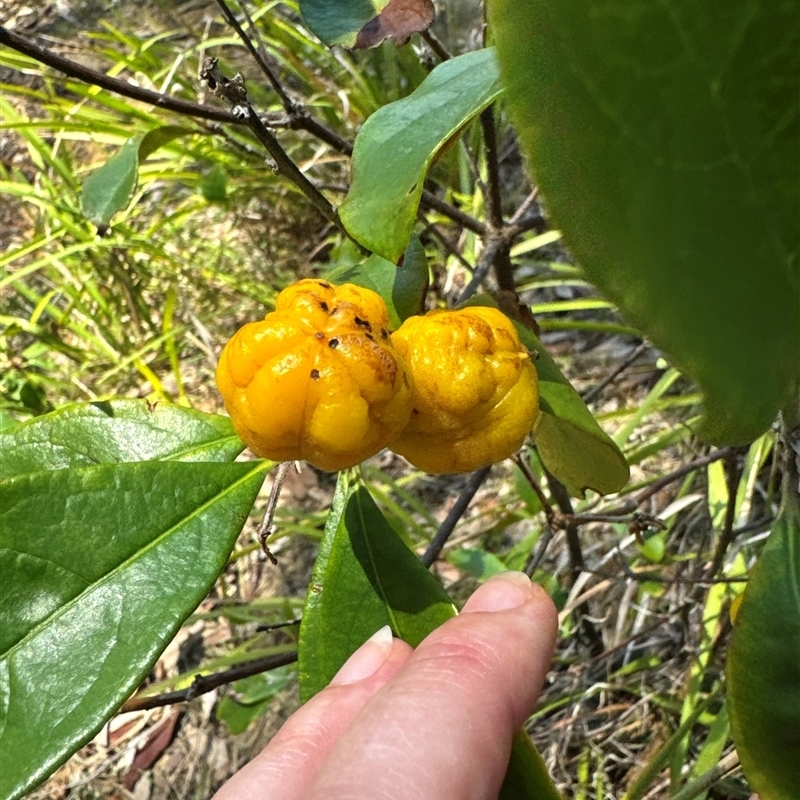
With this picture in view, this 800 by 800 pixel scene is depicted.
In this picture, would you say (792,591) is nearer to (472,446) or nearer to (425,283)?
(472,446)

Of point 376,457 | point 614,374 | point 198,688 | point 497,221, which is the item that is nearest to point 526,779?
point 198,688

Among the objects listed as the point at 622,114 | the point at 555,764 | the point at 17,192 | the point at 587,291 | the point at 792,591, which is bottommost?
the point at 555,764

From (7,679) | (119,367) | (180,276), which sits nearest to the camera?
(7,679)

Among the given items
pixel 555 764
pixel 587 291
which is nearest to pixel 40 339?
pixel 587 291

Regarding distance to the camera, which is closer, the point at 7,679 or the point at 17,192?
the point at 7,679

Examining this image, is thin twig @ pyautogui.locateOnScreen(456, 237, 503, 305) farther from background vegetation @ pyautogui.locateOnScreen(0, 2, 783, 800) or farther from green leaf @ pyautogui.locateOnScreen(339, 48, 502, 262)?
green leaf @ pyautogui.locateOnScreen(339, 48, 502, 262)

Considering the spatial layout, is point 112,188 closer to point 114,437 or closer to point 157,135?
point 157,135

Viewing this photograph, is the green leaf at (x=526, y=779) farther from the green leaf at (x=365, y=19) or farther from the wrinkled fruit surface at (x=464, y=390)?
the green leaf at (x=365, y=19)
